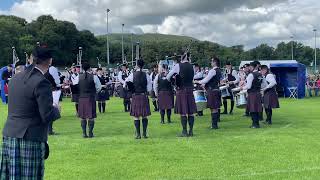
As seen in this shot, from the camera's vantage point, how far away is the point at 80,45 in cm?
7412

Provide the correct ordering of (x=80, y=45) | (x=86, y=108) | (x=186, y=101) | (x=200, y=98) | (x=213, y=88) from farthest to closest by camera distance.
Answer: (x=80, y=45), (x=213, y=88), (x=200, y=98), (x=86, y=108), (x=186, y=101)

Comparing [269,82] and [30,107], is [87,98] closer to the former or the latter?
[269,82]

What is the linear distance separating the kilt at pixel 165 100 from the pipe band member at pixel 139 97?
10.4ft

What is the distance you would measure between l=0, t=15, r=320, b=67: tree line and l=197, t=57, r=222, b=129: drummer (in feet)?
133

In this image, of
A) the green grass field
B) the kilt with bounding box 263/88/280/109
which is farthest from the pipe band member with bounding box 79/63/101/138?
the kilt with bounding box 263/88/280/109

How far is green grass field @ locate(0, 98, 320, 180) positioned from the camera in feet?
22.0

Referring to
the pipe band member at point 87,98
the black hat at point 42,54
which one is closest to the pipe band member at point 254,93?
the pipe band member at point 87,98

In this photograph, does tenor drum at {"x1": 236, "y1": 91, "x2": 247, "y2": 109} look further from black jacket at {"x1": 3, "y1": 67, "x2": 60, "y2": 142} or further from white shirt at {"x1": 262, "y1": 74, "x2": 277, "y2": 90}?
black jacket at {"x1": 3, "y1": 67, "x2": 60, "y2": 142}

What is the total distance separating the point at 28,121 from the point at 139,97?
605 cm

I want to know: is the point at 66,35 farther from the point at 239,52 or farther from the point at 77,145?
the point at 77,145

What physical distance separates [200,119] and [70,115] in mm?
4844

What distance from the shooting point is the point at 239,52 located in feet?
294

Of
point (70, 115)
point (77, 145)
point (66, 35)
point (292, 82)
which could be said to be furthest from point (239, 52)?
point (77, 145)

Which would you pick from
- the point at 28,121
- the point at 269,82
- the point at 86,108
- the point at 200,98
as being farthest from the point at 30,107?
the point at 269,82
